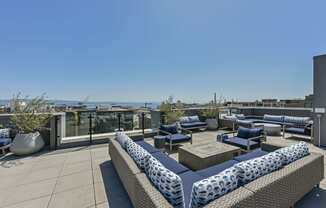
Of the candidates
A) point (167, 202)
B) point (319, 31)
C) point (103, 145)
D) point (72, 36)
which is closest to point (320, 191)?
point (167, 202)

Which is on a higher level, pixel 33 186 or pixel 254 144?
pixel 254 144

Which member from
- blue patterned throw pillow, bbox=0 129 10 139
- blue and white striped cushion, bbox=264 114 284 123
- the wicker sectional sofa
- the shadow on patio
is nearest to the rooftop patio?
the shadow on patio

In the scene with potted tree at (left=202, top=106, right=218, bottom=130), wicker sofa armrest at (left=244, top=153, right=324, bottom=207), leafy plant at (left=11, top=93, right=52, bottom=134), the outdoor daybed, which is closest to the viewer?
wicker sofa armrest at (left=244, top=153, right=324, bottom=207)

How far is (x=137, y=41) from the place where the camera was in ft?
27.0

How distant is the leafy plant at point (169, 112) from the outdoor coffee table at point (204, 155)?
315 cm

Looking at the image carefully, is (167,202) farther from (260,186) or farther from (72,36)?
(72,36)

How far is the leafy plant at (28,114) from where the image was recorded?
15.3 ft

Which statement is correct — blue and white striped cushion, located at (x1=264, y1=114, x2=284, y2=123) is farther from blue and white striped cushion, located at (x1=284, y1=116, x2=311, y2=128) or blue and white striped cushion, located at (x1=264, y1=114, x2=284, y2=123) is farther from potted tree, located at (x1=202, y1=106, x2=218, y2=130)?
potted tree, located at (x1=202, y1=106, x2=218, y2=130)

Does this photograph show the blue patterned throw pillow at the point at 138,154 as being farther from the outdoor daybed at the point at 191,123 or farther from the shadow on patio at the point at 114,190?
the outdoor daybed at the point at 191,123

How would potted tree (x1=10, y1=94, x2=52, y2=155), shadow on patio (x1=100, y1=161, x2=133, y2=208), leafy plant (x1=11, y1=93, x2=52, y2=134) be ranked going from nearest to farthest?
shadow on patio (x1=100, y1=161, x2=133, y2=208) → potted tree (x1=10, y1=94, x2=52, y2=155) → leafy plant (x1=11, y1=93, x2=52, y2=134)

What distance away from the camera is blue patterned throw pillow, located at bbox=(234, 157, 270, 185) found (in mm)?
1712

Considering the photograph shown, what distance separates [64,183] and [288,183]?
3559mm

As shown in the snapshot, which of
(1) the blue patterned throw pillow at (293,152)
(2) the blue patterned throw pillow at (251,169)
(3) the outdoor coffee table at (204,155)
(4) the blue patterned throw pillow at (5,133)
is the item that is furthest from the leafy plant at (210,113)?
(4) the blue patterned throw pillow at (5,133)

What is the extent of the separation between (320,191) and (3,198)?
5.04 m
